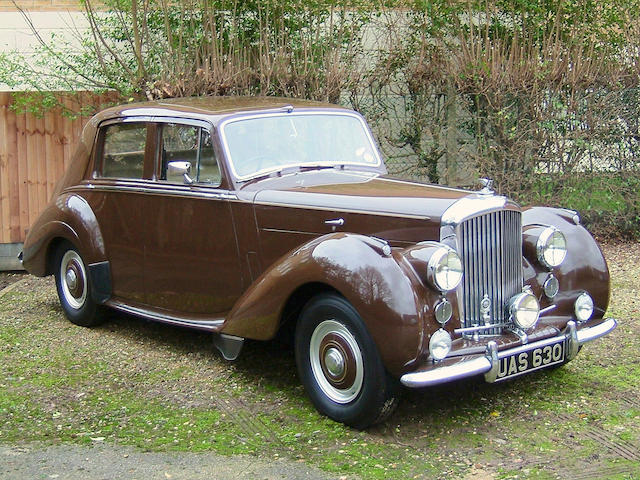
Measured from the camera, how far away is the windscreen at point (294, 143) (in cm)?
549

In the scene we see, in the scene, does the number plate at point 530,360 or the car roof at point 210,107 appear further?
the car roof at point 210,107

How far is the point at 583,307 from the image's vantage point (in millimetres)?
5043

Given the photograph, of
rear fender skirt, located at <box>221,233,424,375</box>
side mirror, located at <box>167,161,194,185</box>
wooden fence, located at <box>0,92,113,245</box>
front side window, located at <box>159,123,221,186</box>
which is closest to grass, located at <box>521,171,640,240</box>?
front side window, located at <box>159,123,221,186</box>

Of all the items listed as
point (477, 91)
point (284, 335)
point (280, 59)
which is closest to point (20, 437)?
point (284, 335)

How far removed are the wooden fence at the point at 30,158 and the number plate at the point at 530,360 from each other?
6415 millimetres

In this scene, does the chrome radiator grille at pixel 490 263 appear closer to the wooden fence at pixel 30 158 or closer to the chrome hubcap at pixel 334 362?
the chrome hubcap at pixel 334 362

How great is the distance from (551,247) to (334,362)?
5.08 ft

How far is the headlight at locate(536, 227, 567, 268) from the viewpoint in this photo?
5012 mm

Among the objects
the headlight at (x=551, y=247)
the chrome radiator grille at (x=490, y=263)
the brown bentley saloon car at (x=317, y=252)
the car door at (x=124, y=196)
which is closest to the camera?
the brown bentley saloon car at (x=317, y=252)

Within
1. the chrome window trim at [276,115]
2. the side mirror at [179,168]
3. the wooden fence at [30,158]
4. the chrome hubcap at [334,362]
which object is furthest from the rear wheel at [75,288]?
the wooden fence at [30,158]

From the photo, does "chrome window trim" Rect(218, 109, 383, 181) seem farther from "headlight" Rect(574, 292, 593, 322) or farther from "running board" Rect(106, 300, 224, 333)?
"headlight" Rect(574, 292, 593, 322)

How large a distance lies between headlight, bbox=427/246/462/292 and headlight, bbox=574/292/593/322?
3.66 ft

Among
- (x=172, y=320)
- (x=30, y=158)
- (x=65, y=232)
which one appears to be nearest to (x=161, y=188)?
(x=172, y=320)

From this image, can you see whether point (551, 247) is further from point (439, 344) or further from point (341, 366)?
point (341, 366)
